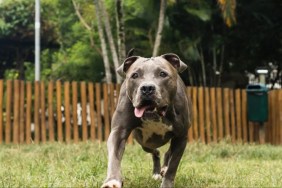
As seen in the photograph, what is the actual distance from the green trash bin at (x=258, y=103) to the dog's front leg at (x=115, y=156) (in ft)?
29.5

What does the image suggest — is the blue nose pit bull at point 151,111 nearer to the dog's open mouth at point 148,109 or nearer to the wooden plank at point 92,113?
the dog's open mouth at point 148,109

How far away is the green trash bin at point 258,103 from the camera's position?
13172 mm

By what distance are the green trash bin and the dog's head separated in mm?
8780

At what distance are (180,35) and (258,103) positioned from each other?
13.7ft

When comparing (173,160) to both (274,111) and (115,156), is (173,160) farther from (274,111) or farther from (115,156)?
(274,111)

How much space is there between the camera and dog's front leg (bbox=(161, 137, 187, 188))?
4.76 metres

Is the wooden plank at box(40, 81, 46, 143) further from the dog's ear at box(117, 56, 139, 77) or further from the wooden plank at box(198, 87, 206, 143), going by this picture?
the dog's ear at box(117, 56, 139, 77)

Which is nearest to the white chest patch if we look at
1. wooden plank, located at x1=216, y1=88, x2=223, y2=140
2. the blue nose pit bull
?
the blue nose pit bull

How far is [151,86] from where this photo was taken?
4.29 meters

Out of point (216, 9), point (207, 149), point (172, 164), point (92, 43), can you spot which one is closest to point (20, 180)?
point (172, 164)

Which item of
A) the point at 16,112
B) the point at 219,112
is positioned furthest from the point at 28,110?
the point at 219,112

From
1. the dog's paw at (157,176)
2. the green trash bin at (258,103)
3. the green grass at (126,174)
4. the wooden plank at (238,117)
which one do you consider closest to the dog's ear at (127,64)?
the green grass at (126,174)

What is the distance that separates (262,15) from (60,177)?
1339 cm

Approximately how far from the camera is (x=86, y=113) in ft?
39.8
